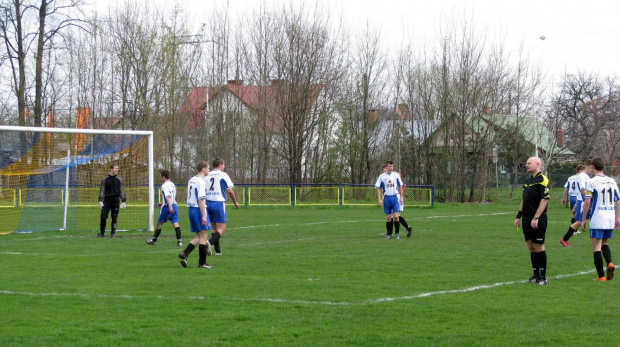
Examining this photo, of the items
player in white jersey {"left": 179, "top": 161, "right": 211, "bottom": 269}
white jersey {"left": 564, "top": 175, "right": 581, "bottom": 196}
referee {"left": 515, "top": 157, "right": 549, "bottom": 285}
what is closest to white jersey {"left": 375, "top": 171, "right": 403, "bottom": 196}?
white jersey {"left": 564, "top": 175, "right": 581, "bottom": 196}

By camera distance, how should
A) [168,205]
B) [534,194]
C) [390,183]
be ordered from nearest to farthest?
[534,194], [168,205], [390,183]

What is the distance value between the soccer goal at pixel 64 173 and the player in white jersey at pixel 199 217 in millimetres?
7961

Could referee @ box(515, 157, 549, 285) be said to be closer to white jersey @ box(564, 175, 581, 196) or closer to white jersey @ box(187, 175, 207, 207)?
white jersey @ box(187, 175, 207, 207)

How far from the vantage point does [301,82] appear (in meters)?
39.8

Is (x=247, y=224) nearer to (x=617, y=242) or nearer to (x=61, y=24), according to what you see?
(x=617, y=242)

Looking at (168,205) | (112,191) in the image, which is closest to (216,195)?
(168,205)

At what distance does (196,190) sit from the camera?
1164cm

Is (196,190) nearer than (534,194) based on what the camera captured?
No

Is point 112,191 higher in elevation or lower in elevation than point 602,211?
higher

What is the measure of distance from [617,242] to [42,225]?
15.9 metres

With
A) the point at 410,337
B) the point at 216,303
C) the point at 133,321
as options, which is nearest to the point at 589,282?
the point at 410,337

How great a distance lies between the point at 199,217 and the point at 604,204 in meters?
6.49

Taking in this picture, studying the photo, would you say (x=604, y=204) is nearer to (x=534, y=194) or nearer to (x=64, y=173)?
(x=534, y=194)

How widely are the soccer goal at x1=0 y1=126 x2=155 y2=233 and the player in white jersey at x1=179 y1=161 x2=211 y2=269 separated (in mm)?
7961
